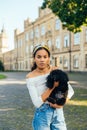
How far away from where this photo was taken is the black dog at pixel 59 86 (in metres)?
3.84

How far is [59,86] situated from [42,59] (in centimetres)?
40

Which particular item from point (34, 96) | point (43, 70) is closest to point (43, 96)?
point (34, 96)

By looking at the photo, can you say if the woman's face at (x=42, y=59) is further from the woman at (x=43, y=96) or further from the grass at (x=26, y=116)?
the grass at (x=26, y=116)

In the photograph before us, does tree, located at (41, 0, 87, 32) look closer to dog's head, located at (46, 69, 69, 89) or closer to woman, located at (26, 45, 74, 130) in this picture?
woman, located at (26, 45, 74, 130)

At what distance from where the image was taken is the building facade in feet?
151

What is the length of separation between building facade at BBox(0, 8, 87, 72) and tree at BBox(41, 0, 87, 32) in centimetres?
1405

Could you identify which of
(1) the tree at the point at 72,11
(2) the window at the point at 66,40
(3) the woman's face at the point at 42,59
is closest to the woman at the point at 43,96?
(3) the woman's face at the point at 42,59

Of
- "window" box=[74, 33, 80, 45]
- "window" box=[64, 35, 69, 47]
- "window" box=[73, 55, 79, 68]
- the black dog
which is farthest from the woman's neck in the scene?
"window" box=[64, 35, 69, 47]

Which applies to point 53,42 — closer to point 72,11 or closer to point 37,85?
point 72,11

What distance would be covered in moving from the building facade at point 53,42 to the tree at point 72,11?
14.1 m

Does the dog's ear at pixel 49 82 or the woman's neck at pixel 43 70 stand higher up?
the woman's neck at pixel 43 70

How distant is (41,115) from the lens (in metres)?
A: 3.92

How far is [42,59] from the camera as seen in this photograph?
13.1 ft

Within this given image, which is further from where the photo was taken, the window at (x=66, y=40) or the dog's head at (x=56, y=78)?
the window at (x=66, y=40)
